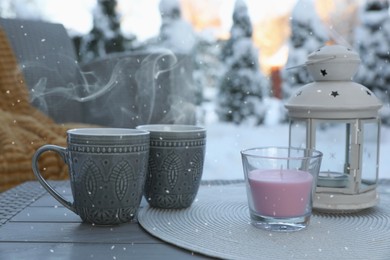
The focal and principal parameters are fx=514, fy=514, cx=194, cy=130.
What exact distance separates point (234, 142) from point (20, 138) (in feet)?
9.64

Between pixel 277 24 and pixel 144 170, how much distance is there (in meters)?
4.09

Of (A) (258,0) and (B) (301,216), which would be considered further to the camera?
(A) (258,0)

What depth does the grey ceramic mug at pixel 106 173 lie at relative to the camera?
613 millimetres

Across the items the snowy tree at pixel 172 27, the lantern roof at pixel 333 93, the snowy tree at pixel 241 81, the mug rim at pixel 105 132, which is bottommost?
the snowy tree at pixel 241 81

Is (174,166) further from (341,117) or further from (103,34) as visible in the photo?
(103,34)

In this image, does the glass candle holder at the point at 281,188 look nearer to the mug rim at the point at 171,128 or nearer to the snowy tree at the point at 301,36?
the mug rim at the point at 171,128

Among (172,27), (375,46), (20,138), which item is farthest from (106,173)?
(375,46)

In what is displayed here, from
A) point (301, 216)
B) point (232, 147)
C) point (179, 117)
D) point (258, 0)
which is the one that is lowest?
point (232, 147)

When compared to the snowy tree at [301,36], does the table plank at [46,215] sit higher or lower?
lower

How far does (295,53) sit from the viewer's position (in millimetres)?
4180

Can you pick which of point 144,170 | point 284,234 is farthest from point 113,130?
point 284,234

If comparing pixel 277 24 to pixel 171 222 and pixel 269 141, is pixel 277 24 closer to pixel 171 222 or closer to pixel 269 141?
pixel 269 141

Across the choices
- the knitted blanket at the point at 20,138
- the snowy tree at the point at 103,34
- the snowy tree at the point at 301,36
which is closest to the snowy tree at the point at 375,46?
the snowy tree at the point at 301,36

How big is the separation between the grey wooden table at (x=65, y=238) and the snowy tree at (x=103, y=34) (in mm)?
3536
